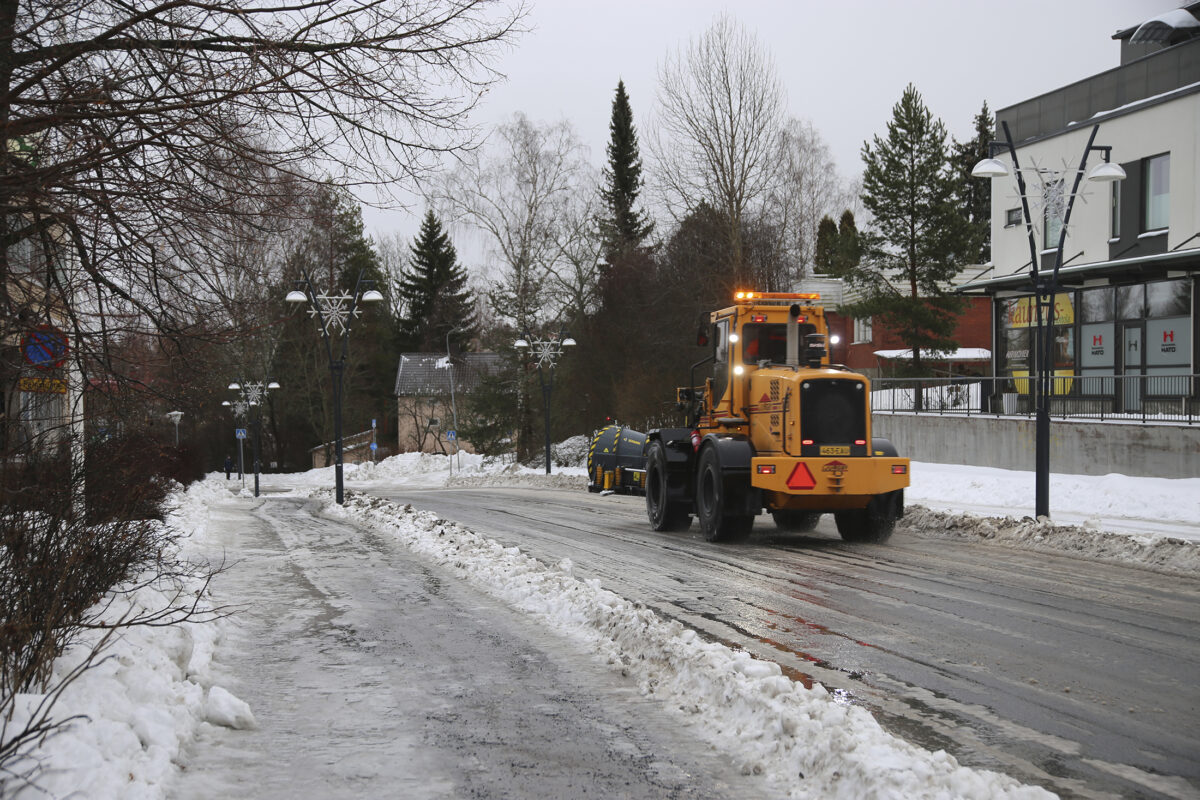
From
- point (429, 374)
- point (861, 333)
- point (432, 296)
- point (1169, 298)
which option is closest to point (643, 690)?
point (1169, 298)

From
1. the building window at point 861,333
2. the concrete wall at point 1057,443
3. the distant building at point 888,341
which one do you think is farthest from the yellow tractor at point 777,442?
the building window at point 861,333

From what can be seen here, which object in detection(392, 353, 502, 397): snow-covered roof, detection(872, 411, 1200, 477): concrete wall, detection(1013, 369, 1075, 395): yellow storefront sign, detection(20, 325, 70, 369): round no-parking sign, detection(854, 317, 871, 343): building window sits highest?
detection(854, 317, 871, 343): building window

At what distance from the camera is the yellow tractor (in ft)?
47.5

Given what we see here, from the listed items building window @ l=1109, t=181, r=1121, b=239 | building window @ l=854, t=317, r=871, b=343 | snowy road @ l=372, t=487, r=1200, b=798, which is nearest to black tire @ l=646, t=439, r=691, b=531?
snowy road @ l=372, t=487, r=1200, b=798

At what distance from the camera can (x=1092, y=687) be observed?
6.77 meters

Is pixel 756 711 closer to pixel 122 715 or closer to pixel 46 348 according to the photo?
pixel 122 715

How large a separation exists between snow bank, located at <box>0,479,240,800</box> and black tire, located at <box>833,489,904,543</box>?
10088 millimetres

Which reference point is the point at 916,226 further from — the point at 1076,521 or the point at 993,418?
the point at 1076,521

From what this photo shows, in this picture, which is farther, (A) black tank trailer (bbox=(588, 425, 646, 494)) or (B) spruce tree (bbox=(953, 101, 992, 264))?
(B) spruce tree (bbox=(953, 101, 992, 264))

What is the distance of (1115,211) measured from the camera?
29359 millimetres

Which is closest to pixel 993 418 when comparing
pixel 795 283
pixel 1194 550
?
pixel 1194 550

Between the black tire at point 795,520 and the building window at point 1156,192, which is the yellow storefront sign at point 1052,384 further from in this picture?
the black tire at point 795,520

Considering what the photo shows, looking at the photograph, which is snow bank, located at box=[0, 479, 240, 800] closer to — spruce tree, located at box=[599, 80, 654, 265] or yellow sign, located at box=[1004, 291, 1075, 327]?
yellow sign, located at box=[1004, 291, 1075, 327]

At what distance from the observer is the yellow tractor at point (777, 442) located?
14469 mm
